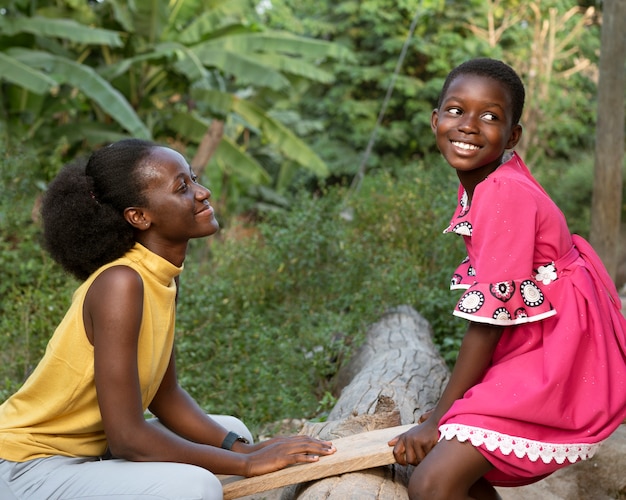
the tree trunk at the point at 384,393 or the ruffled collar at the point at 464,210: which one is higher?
the ruffled collar at the point at 464,210

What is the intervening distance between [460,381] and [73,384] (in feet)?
3.85

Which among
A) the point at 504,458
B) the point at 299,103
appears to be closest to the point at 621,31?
the point at 504,458

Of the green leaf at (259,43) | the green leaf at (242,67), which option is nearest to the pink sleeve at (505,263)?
the green leaf at (242,67)

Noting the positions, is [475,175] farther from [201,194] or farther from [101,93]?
[101,93]

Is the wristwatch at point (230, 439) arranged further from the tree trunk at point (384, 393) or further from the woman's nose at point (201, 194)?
the woman's nose at point (201, 194)

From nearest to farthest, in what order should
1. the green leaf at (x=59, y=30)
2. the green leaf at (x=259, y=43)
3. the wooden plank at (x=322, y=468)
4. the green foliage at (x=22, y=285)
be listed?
1. the wooden plank at (x=322, y=468)
2. the green foliage at (x=22, y=285)
3. the green leaf at (x=59, y=30)
4. the green leaf at (x=259, y=43)

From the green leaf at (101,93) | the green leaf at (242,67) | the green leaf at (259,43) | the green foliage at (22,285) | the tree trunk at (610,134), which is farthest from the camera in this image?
the green leaf at (259,43)

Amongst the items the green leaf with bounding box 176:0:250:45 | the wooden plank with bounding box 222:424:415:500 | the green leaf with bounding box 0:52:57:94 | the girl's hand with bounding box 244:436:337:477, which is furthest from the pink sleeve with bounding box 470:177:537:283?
the green leaf with bounding box 176:0:250:45

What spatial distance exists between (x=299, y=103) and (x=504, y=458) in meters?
17.3

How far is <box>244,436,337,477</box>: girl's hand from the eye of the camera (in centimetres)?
249

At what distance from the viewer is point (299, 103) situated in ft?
62.7

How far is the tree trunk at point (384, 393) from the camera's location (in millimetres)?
2447

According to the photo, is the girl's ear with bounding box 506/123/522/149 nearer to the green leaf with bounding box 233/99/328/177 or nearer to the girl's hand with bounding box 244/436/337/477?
the girl's hand with bounding box 244/436/337/477

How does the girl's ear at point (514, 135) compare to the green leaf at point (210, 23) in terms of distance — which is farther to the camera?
the green leaf at point (210, 23)
